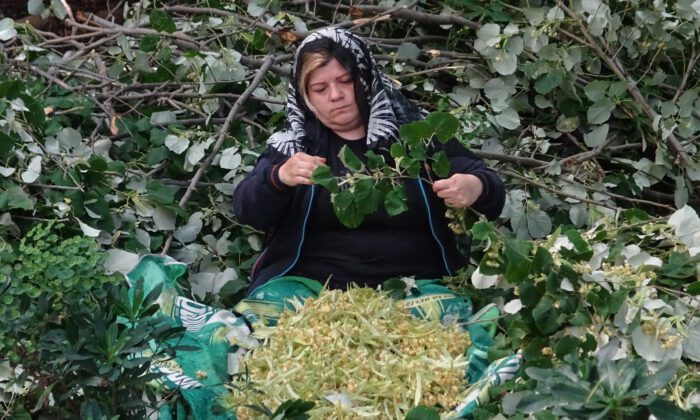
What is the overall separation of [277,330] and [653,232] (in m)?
0.98

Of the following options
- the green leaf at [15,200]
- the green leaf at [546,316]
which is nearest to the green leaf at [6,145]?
the green leaf at [15,200]

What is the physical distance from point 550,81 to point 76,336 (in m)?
1.91

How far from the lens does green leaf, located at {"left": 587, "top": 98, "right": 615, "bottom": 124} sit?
Result: 368 centimetres

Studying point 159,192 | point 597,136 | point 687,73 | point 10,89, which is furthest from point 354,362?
point 687,73

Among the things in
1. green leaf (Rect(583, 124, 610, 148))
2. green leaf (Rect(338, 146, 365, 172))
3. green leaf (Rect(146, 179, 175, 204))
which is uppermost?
green leaf (Rect(338, 146, 365, 172))

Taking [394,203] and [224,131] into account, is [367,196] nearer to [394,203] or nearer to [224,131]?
[394,203]

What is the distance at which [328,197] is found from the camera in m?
3.05

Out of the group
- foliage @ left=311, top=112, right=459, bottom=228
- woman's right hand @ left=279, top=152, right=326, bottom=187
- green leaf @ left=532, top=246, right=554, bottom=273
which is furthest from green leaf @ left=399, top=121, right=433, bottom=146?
green leaf @ left=532, top=246, right=554, bottom=273

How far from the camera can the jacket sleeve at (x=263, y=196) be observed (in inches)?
118

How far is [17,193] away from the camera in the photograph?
10.1ft

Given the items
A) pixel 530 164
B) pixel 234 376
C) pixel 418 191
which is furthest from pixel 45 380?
pixel 530 164

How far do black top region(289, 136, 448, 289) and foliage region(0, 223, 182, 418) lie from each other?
68cm

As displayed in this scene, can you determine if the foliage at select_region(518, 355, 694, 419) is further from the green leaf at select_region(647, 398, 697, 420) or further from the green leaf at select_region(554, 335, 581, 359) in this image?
the green leaf at select_region(554, 335, 581, 359)

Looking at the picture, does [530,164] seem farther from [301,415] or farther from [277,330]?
[301,415]
